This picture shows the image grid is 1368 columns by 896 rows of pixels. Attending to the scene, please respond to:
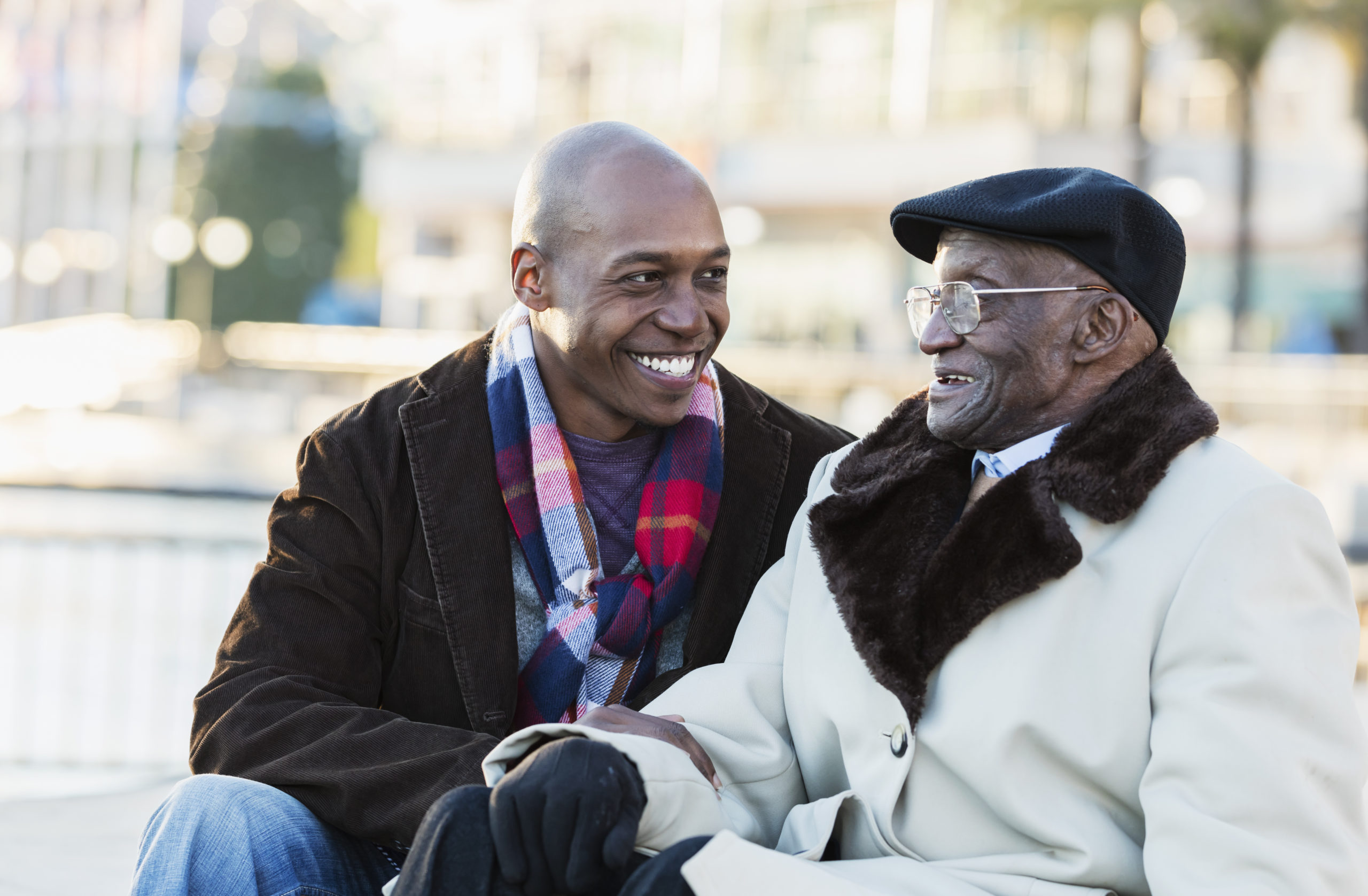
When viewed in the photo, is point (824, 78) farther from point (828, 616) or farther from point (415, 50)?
point (828, 616)

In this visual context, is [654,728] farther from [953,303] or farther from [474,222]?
[474,222]

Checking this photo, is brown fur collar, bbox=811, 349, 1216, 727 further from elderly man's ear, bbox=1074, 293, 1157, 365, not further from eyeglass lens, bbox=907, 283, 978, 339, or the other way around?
eyeglass lens, bbox=907, 283, 978, 339

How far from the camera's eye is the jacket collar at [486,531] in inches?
117

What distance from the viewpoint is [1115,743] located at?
2.14 metres

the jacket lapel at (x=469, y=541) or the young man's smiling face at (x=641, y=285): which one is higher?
the young man's smiling face at (x=641, y=285)

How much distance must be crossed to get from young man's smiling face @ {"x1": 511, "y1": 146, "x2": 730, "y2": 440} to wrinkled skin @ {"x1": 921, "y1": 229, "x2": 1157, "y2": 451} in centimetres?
72

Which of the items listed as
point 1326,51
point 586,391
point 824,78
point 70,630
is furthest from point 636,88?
point 586,391

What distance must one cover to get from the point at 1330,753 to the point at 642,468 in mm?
1687

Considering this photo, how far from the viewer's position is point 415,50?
31.0 meters

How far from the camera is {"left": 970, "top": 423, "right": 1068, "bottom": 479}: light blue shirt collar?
2418 millimetres

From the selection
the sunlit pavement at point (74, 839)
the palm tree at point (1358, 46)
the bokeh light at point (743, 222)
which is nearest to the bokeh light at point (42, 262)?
the bokeh light at point (743, 222)

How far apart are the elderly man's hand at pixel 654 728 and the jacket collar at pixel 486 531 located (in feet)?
1.49

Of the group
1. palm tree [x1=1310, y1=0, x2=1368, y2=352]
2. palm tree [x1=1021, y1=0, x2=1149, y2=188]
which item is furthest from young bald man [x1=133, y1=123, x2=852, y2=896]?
palm tree [x1=1310, y1=0, x2=1368, y2=352]

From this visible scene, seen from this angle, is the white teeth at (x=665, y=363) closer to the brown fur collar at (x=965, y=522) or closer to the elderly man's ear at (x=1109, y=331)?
the brown fur collar at (x=965, y=522)
